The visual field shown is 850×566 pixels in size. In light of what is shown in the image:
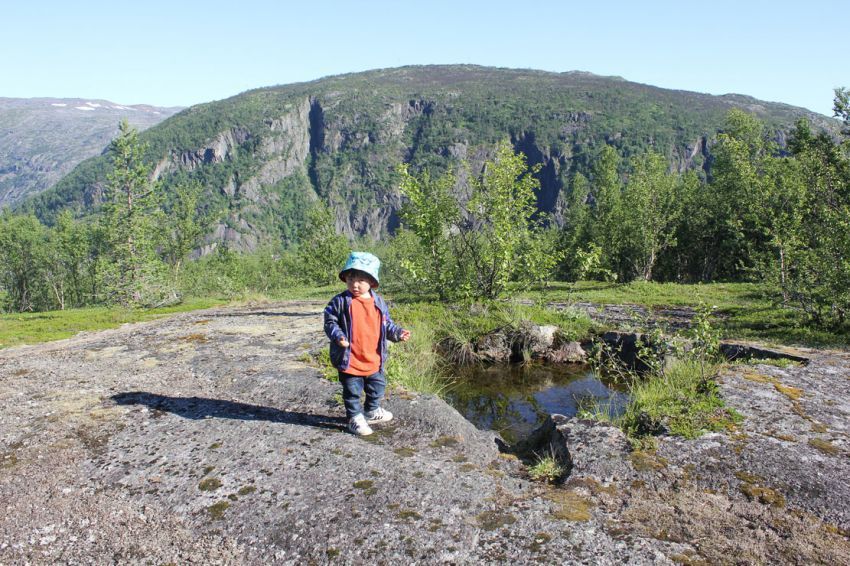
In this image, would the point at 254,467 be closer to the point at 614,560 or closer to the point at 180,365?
the point at 614,560

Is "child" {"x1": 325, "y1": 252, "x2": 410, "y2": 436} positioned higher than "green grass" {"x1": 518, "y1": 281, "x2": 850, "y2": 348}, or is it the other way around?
"child" {"x1": 325, "y1": 252, "x2": 410, "y2": 436}

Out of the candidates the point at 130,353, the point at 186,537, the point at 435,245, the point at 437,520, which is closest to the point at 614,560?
the point at 437,520

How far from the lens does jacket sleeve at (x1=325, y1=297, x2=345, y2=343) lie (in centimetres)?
610

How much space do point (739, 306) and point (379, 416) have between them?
1620 cm

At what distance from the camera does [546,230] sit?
114ft

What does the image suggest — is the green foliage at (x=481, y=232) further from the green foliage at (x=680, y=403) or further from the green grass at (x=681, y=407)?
the green grass at (x=681, y=407)

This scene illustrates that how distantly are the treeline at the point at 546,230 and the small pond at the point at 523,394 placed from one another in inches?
111

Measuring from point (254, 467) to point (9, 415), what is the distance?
4454 millimetres

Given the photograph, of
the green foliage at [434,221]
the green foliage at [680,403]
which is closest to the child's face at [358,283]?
the green foliage at [680,403]

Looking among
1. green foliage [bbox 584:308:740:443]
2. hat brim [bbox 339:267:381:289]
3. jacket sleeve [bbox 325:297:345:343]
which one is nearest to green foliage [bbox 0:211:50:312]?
jacket sleeve [bbox 325:297:345:343]

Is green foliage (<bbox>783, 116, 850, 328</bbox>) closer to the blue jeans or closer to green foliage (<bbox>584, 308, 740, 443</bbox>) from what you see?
green foliage (<bbox>584, 308, 740, 443</bbox>)

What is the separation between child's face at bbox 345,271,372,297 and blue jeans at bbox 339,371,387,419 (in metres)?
1.06

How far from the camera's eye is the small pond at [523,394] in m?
9.50

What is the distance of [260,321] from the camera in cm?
1552
